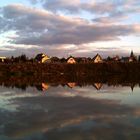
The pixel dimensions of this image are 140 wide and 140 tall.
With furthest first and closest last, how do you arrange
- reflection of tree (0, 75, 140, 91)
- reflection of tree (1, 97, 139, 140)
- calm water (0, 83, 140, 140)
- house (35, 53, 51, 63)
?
house (35, 53, 51, 63), reflection of tree (0, 75, 140, 91), reflection of tree (1, 97, 139, 140), calm water (0, 83, 140, 140)

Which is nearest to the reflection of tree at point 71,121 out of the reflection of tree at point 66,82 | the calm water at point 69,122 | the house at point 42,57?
the calm water at point 69,122

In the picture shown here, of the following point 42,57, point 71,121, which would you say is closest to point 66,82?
point 71,121

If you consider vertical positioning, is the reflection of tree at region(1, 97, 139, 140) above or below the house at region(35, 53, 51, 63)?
below

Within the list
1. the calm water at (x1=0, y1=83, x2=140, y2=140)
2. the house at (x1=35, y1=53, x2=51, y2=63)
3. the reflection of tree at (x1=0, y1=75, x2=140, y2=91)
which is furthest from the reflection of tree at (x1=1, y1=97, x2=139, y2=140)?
the house at (x1=35, y1=53, x2=51, y2=63)

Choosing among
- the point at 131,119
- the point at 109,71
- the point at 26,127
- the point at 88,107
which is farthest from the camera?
the point at 109,71

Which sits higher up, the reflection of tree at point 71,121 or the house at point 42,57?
the house at point 42,57

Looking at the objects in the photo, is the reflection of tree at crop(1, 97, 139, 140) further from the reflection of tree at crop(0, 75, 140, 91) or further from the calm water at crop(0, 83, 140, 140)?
the reflection of tree at crop(0, 75, 140, 91)

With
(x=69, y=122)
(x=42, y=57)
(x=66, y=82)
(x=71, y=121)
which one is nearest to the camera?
(x=69, y=122)

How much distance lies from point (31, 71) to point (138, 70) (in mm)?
19641

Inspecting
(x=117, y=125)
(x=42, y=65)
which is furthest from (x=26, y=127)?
(x=42, y=65)

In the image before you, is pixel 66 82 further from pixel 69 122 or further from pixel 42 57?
pixel 42 57

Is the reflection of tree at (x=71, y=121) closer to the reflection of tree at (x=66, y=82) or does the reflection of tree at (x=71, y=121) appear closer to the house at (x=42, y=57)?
the reflection of tree at (x=66, y=82)

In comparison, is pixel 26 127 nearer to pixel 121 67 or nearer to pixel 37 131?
pixel 37 131

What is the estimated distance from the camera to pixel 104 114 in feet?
61.3
